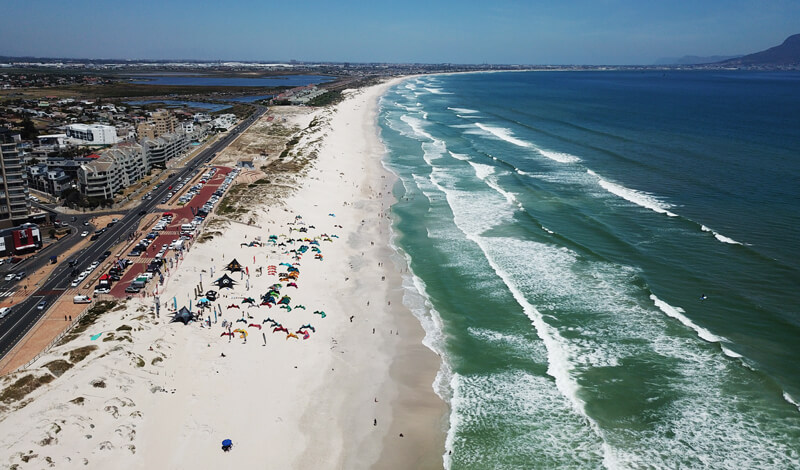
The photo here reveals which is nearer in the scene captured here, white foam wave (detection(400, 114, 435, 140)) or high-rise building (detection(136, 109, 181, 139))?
high-rise building (detection(136, 109, 181, 139))

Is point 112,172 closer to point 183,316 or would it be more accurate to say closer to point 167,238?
point 167,238

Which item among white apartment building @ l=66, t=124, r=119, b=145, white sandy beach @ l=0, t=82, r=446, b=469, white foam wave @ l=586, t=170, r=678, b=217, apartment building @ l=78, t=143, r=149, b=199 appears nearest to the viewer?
white sandy beach @ l=0, t=82, r=446, b=469

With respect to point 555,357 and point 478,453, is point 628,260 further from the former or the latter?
point 478,453

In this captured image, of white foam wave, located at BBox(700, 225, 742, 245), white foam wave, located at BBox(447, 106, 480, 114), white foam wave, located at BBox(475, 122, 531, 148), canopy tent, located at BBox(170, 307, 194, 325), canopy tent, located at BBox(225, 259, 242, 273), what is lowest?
canopy tent, located at BBox(170, 307, 194, 325)

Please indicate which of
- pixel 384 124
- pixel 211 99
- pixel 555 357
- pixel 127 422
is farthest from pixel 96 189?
pixel 211 99

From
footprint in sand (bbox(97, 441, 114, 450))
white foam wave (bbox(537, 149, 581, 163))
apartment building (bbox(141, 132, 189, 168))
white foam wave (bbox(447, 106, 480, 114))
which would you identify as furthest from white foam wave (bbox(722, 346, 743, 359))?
white foam wave (bbox(447, 106, 480, 114))

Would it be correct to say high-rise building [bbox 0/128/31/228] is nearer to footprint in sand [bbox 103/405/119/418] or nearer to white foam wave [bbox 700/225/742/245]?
footprint in sand [bbox 103/405/119/418]

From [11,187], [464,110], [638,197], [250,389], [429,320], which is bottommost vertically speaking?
[250,389]

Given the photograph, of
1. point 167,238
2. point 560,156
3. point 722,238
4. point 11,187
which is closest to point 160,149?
point 11,187
